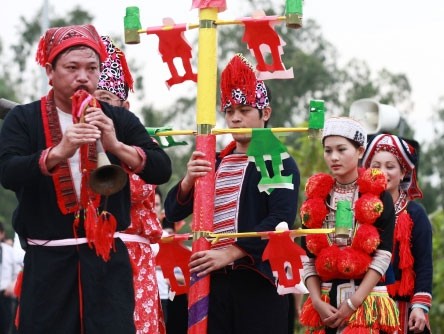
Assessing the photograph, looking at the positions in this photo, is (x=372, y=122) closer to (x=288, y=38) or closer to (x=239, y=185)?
(x=239, y=185)

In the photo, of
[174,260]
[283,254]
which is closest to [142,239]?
[174,260]

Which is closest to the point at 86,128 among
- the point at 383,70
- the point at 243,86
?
the point at 243,86

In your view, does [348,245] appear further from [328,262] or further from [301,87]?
[301,87]

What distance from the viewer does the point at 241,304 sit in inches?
241

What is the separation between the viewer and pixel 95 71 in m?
4.96

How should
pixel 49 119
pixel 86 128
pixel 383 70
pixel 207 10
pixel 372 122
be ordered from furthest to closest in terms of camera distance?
1. pixel 383 70
2. pixel 372 122
3. pixel 207 10
4. pixel 49 119
5. pixel 86 128

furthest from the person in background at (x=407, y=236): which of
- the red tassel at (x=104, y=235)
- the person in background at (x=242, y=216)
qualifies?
the red tassel at (x=104, y=235)

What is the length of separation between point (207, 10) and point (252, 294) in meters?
1.57

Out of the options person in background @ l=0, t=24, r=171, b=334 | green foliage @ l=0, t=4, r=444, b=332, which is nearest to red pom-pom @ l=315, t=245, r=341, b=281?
person in background @ l=0, t=24, r=171, b=334

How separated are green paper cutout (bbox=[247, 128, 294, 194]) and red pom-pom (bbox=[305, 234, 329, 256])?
79 cm

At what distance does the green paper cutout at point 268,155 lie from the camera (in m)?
5.75

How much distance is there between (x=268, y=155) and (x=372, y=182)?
2.91 feet

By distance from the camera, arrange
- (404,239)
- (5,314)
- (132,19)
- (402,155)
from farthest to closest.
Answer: (5,314) → (402,155) → (404,239) → (132,19)

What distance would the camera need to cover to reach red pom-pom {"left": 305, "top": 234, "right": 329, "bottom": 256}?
6.48 meters
